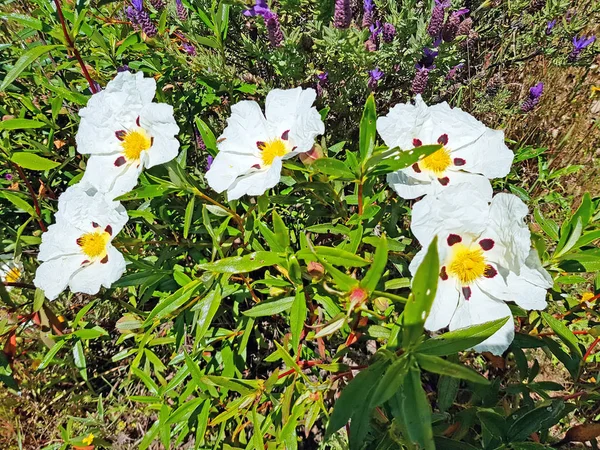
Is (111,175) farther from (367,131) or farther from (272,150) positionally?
(367,131)

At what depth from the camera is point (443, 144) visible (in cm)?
131

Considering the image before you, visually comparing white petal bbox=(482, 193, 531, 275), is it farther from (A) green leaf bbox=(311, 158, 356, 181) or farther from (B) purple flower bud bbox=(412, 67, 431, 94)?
(B) purple flower bud bbox=(412, 67, 431, 94)

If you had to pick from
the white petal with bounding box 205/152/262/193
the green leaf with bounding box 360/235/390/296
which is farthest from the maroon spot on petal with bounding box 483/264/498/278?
the white petal with bounding box 205/152/262/193

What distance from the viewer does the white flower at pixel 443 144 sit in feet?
3.98

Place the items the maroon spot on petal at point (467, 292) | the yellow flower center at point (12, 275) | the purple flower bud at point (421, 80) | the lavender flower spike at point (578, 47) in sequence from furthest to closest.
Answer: the lavender flower spike at point (578, 47) < the yellow flower center at point (12, 275) < the purple flower bud at point (421, 80) < the maroon spot on petal at point (467, 292)

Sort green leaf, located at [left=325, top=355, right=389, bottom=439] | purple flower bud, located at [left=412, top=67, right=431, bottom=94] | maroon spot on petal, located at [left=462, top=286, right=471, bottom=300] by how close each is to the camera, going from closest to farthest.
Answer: green leaf, located at [left=325, top=355, right=389, bottom=439] → maroon spot on petal, located at [left=462, top=286, right=471, bottom=300] → purple flower bud, located at [left=412, top=67, right=431, bottom=94]

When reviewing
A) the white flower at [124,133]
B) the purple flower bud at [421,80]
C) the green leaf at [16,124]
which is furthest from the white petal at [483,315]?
the green leaf at [16,124]

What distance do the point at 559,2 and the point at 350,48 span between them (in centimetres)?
141

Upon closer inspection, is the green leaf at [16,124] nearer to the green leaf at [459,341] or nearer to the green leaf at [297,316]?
the green leaf at [297,316]

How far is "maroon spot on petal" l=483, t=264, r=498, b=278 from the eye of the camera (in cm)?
114

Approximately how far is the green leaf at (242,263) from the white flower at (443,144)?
40cm

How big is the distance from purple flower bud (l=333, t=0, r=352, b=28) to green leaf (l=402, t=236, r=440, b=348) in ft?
4.10

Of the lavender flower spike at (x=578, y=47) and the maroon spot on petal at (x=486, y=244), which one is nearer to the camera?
the maroon spot on petal at (x=486, y=244)

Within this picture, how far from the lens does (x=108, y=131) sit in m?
1.44
